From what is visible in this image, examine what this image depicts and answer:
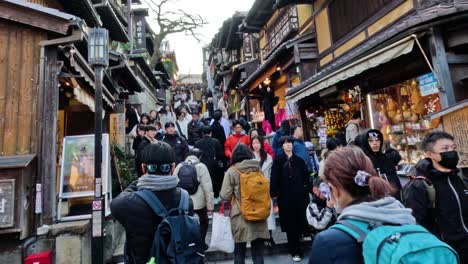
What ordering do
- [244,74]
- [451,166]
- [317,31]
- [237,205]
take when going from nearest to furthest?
[451,166], [237,205], [317,31], [244,74]

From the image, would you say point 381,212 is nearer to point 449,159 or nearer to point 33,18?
point 449,159

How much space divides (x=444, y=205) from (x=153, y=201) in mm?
3095

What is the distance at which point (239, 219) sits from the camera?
15.7ft

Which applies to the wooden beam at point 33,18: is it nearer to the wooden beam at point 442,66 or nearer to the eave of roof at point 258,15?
the wooden beam at point 442,66

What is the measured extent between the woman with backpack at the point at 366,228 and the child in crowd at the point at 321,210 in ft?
A: 5.27

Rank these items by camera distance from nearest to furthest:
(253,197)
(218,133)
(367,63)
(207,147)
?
1. (253,197)
2. (367,63)
3. (207,147)
4. (218,133)

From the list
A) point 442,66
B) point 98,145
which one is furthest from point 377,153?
point 98,145

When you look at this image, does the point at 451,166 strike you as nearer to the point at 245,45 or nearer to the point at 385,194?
the point at 385,194

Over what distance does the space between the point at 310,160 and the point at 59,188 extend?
5758mm

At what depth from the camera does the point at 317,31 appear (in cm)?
1104

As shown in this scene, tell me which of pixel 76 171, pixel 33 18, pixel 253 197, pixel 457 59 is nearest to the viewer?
pixel 253 197

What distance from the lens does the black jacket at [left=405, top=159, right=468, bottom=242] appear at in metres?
2.91

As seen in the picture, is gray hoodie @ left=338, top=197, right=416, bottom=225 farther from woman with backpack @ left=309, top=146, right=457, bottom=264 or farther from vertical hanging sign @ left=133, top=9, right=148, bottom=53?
vertical hanging sign @ left=133, top=9, right=148, bottom=53

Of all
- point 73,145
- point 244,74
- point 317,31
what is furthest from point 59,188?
point 244,74
